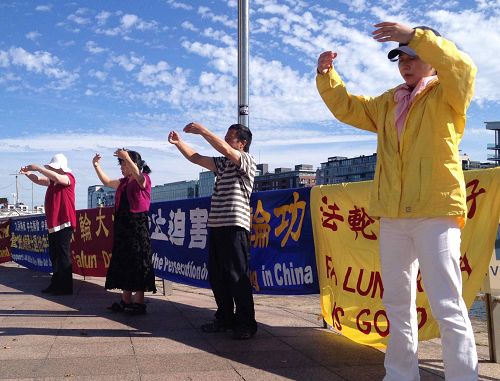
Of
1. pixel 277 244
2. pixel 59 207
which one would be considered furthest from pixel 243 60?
pixel 59 207

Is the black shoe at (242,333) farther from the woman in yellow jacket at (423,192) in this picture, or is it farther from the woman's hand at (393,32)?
the woman's hand at (393,32)

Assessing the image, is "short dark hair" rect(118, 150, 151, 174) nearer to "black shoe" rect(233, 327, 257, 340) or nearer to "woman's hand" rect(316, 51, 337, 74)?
"black shoe" rect(233, 327, 257, 340)

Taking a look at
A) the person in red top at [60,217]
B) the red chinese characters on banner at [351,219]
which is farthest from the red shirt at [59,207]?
the red chinese characters on banner at [351,219]

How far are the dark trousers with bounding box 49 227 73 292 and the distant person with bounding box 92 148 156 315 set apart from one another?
137 cm

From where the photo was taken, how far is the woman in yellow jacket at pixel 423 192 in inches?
100

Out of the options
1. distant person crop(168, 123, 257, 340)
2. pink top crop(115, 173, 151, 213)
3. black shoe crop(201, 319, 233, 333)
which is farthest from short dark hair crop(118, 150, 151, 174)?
black shoe crop(201, 319, 233, 333)

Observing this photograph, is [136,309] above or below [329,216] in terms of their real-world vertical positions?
below

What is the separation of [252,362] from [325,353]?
0.61m

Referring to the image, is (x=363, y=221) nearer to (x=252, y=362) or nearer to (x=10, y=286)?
(x=252, y=362)

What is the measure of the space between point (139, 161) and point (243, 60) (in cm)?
189

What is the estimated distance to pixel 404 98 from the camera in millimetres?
2904

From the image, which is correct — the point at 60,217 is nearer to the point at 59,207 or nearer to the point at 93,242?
Answer: the point at 59,207

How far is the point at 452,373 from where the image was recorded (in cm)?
259

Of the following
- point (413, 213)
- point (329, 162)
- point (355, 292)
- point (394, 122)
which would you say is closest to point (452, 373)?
point (413, 213)
